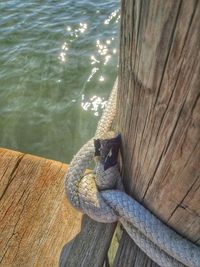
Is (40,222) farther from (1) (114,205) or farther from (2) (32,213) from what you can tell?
(1) (114,205)

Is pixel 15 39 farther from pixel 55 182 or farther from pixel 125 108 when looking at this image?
pixel 125 108

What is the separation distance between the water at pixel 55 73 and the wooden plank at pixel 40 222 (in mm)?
1890

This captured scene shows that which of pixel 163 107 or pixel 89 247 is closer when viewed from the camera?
pixel 163 107

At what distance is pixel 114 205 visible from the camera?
4.93 ft

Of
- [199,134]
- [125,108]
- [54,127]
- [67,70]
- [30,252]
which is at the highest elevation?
[199,134]

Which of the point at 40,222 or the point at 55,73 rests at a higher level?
the point at 40,222

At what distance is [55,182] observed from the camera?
2.04m

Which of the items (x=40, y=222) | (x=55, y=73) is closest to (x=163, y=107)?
(x=40, y=222)

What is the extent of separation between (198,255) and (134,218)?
0.29 m

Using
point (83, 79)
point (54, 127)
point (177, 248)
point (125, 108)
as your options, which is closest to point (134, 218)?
point (177, 248)

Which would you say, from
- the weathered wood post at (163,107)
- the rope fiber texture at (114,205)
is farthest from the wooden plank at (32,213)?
the weathered wood post at (163,107)

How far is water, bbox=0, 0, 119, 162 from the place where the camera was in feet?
13.8

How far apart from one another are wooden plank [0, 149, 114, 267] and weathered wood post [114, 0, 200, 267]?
1.39 ft

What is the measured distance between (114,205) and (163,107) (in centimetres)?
65
